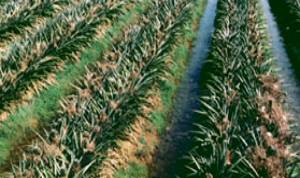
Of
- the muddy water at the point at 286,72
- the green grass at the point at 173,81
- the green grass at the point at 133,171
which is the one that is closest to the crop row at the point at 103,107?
the green grass at the point at 173,81

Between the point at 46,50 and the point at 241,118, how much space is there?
18.3 ft

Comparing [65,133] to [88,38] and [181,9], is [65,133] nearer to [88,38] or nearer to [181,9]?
[88,38]

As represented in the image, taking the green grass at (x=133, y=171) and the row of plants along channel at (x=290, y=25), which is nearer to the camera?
the green grass at (x=133, y=171)

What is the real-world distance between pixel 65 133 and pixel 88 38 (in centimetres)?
725

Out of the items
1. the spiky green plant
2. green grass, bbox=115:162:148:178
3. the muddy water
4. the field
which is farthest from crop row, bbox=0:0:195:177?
the muddy water

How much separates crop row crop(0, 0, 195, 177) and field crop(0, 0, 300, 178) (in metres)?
0.03

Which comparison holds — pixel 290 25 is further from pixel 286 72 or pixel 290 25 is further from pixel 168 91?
pixel 168 91

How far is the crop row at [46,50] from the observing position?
13.0m

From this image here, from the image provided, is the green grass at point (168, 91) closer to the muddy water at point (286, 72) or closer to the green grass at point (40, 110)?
the green grass at point (40, 110)

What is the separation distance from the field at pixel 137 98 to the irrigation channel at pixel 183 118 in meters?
0.03

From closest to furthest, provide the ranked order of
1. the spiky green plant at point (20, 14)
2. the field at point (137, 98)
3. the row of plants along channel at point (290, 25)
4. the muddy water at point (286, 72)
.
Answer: the field at point (137, 98)
the muddy water at point (286, 72)
the spiky green plant at point (20, 14)
the row of plants along channel at point (290, 25)

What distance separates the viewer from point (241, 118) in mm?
12094

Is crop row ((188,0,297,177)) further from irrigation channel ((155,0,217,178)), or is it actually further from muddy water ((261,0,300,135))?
muddy water ((261,0,300,135))

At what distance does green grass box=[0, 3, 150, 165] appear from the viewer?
11.8 meters
